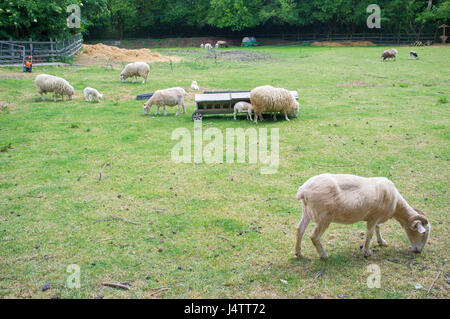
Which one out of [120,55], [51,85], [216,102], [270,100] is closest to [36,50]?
[120,55]

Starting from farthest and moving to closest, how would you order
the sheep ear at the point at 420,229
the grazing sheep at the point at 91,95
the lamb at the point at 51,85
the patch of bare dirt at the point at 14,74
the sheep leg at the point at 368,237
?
1. the patch of bare dirt at the point at 14,74
2. the grazing sheep at the point at 91,95
3. the lamb at the point at 51,85
4. the sheep leg at the point at 368,237
5. the sheep ear at the point at 420,229

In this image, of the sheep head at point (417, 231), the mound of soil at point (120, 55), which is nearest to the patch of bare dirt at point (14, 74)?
the mound of soil at point (120, 55)

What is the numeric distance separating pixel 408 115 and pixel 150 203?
9.14 metres

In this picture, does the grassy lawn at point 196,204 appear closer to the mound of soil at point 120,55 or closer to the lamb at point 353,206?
the lamb at point 353,206

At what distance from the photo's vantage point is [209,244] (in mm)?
5039

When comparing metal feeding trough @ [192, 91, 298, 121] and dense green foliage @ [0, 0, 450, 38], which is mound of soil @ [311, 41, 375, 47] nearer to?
dense green foliage @ [0, 0, 450, 38]

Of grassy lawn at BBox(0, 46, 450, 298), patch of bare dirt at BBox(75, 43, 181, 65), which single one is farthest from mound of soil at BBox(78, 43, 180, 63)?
grassy lawn at BBox(0, 46, 450, 298)

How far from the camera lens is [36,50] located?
77.5 feet

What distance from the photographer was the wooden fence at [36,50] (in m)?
22.4

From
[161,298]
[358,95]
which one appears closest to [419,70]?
[358,95]

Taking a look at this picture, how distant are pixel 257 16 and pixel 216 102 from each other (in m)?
42.3

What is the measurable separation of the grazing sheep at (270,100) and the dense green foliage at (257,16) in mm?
24510

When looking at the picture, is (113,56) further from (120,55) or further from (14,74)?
(14,74)

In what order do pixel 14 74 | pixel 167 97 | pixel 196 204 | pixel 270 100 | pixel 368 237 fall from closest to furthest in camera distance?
1. pixel 368 237
2. pixel 196 204
3. pixel 270 100
4. pixel 167 97
5. pixel 14 74
